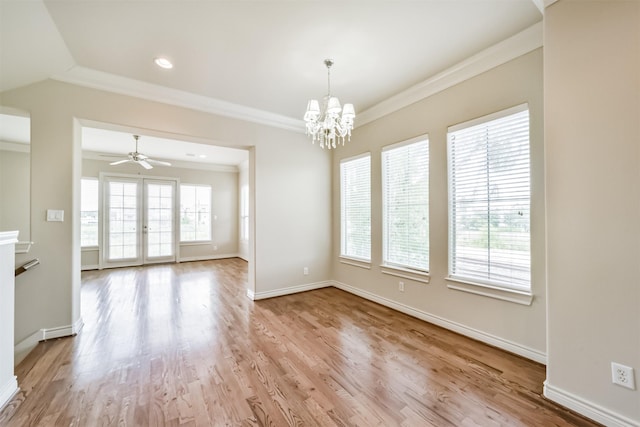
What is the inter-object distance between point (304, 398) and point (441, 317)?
6.28ft

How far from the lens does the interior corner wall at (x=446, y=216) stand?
2219 mm

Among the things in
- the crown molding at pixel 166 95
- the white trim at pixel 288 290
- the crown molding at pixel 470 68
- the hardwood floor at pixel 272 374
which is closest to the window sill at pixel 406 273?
the hardwood floor at pixel 272 374

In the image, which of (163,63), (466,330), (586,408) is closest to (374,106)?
(163,63)

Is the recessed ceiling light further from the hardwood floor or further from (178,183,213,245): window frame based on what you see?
(178,183,213,245): window frame

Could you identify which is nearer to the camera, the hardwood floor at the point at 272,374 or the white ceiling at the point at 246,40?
the hardwood floor at the point at 272,374

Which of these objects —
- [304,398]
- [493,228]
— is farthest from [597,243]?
[304,398]

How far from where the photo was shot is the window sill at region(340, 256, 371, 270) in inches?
158

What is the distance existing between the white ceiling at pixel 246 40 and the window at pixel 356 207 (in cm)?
139

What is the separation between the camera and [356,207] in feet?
14.2

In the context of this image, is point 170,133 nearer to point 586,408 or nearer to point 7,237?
point 7,237

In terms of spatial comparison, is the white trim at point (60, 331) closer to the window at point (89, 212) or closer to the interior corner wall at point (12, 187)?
the interior corner wall at point (12, 187)

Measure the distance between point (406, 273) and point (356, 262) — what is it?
1021 mm

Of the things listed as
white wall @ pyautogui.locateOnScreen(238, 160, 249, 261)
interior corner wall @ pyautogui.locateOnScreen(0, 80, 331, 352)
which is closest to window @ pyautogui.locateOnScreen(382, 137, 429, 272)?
interior corner wall @ pyautogui.locateOnScreen(0, 80, 331, 352)

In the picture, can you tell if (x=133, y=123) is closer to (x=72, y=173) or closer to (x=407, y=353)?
(x=72, y=173)
